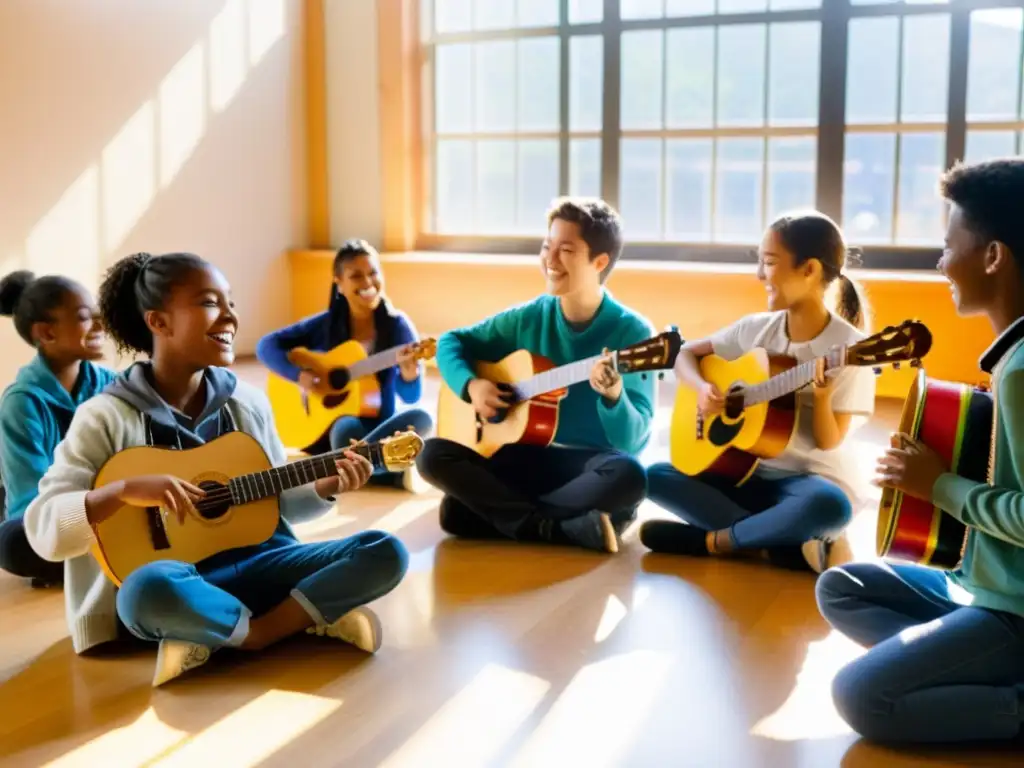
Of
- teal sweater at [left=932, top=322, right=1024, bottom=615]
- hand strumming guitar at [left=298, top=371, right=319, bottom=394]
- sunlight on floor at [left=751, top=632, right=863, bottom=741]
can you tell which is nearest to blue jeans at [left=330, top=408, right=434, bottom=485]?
hand strumming guitar at [left=298, top=371, right=319, bottom=394]

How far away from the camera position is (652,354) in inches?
113

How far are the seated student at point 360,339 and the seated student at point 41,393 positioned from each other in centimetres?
92

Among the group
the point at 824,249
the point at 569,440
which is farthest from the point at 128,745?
the point at 824,249

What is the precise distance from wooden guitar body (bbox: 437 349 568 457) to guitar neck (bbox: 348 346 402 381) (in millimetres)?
360

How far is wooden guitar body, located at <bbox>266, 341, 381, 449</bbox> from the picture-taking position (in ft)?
12.8

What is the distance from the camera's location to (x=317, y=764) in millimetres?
1889

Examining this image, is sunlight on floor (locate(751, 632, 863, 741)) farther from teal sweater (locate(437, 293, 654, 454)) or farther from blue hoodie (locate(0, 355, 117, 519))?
blue hoodie (locate(0, 355, 117, 519))

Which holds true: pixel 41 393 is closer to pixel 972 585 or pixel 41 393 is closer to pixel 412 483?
pixel 412 483

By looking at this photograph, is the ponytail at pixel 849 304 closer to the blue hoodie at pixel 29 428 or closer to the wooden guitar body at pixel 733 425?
the wooden guitar body at pixel 733 425

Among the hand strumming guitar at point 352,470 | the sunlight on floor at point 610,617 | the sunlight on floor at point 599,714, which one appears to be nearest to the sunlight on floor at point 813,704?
the sunlight on floor at point 599,714

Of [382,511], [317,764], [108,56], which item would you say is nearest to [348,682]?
[317,764]

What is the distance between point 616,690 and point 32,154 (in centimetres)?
428

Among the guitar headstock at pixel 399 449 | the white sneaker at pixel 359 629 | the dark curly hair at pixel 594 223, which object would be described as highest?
the dark curly hair at pixel 594 223

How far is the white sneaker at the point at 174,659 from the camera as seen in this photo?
2.22 metres
